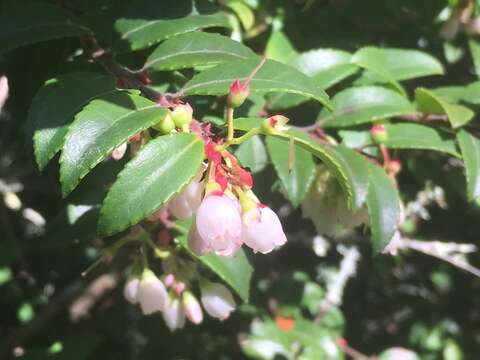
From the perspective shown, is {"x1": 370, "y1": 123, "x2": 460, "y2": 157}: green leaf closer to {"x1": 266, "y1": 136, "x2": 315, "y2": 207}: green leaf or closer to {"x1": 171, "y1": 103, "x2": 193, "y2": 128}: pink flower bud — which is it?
{"x1": 266, "y1": 136, "x2": 315, "y2": 207}: green leaf

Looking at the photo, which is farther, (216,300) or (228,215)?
(216,300)

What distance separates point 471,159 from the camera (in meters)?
1.00

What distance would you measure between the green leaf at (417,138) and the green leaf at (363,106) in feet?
0.09

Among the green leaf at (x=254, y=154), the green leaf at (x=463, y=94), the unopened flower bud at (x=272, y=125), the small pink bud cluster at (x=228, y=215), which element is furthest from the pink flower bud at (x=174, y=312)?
the green leaf at (x=463, y=94)

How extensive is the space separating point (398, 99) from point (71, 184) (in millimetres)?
577

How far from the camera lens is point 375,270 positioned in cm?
192

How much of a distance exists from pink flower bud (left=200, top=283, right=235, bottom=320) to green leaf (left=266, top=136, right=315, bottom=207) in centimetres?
19

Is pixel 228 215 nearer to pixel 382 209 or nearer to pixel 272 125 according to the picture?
pixel 272 125

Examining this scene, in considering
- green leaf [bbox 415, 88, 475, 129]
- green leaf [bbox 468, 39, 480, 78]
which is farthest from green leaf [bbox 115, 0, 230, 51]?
green leaf [bbox 468, 39, 480, 78]

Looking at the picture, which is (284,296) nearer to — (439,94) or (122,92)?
(439,94)

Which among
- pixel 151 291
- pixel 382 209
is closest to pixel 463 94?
pixel 382 209

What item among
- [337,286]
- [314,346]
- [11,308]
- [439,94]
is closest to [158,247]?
[439,94]

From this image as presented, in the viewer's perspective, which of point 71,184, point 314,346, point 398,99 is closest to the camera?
point 71,184

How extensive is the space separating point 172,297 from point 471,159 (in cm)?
46
